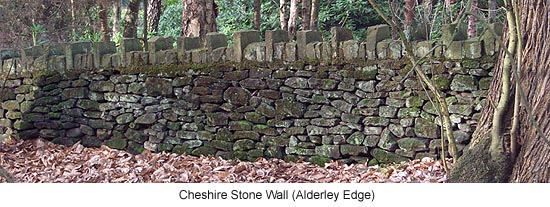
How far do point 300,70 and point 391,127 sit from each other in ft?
2.49

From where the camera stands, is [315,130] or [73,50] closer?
[315,130]

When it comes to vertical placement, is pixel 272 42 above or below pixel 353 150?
above

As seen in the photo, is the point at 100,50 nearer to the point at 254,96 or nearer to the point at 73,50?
the point at 73,50

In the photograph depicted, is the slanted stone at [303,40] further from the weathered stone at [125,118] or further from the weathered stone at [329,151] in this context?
the weathered stone at [125,118]

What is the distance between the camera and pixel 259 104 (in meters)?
5.39

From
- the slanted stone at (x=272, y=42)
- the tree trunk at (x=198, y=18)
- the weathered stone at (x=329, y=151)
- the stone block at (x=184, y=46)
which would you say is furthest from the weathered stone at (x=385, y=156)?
the tree trunk at (x=198, y=18)

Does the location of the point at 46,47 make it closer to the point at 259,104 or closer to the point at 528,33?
the point at 259,104

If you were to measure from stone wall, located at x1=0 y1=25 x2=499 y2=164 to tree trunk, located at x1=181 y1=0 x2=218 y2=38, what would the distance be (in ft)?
1.93

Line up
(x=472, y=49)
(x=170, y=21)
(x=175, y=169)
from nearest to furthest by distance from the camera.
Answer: (x=472, y=49) → (x=175, y=169) → (x=170, y=21)

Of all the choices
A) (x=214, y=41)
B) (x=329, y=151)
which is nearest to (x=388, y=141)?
(x=329, y=151)

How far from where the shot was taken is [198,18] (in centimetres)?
666

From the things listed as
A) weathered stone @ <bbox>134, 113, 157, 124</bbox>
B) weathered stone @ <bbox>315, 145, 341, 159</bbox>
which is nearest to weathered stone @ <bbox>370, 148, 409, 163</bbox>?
weathered stone @ <bbox>315, 145, 341, 159</bbox>

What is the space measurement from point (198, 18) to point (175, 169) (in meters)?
1.89

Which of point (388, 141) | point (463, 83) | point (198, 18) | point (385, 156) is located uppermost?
point (198, 18)
